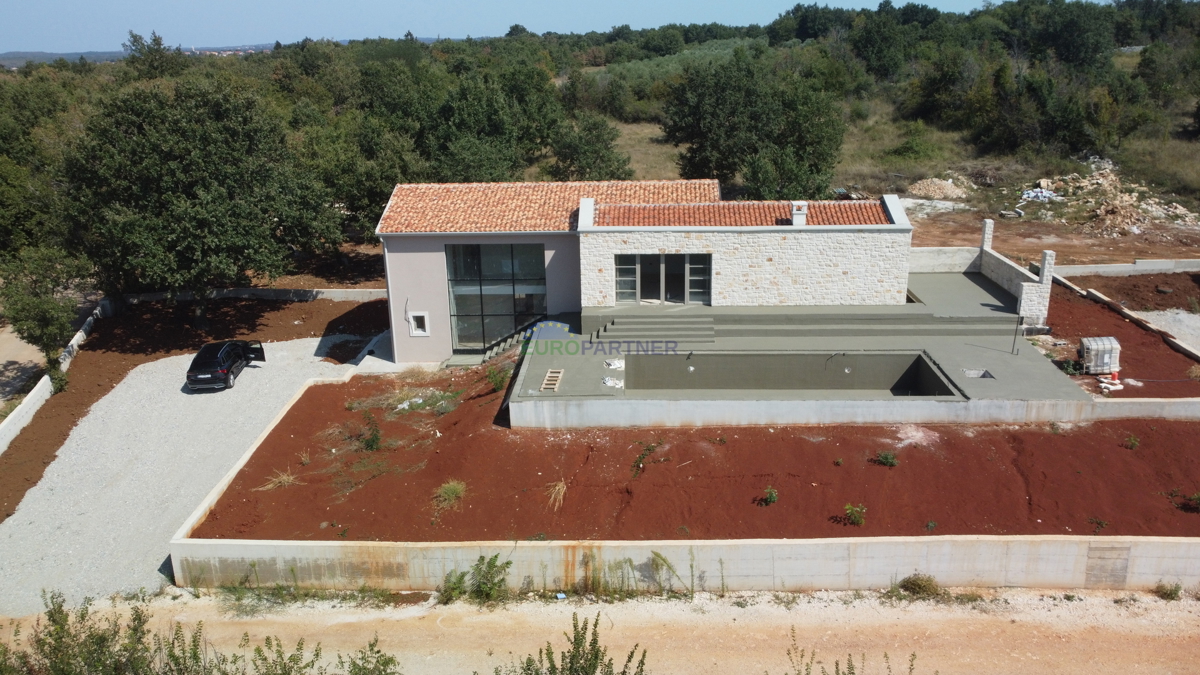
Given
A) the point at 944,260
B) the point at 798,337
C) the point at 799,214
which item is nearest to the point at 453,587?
the point at 798,337

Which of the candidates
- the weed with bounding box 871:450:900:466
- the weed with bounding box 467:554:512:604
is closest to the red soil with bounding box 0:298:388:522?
the weed with bounding box 467:554:512:604

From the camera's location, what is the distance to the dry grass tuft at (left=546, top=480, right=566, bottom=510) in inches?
662

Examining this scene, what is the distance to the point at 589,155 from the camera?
3831 cm

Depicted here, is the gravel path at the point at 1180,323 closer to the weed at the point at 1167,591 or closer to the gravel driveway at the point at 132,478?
the weed at the point at 1167,591

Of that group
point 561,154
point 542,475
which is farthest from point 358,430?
point 561,154

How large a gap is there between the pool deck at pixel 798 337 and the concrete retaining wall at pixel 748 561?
5.26 metres

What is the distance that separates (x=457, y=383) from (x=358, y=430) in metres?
3.29

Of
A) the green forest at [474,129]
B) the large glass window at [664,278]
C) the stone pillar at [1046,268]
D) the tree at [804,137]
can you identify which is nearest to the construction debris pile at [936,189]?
the green forest at [474,129]

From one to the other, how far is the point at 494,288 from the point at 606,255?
398 cm

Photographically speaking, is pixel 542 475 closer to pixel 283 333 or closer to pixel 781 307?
pixel 781 307

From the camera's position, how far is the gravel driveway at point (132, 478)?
54.2 ft

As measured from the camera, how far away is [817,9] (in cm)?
11175

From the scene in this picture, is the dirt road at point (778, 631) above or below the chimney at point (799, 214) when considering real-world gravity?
below

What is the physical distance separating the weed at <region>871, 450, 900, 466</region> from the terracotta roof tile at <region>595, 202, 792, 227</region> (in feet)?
26.0
